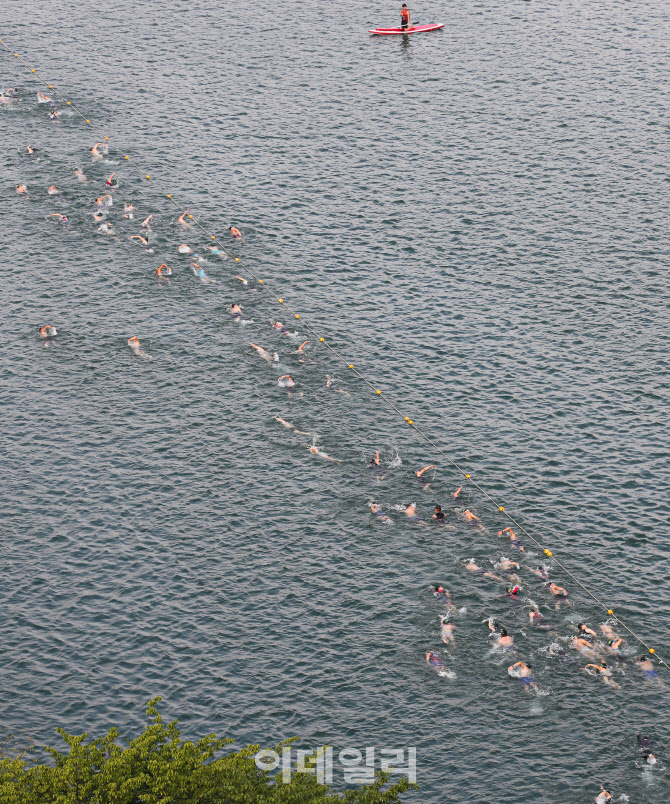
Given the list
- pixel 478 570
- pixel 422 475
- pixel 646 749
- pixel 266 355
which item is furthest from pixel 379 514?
pixel 646 749

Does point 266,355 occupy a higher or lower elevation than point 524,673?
higher

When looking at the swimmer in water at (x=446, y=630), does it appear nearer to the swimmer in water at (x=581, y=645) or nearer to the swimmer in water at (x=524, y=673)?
the swimmer in water at (x=524, y=673)

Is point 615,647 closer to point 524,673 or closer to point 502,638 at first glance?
point 524,673

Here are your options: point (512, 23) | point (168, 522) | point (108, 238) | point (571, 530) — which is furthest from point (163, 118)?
point (571, 530)

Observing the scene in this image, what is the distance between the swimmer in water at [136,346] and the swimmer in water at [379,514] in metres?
25.2

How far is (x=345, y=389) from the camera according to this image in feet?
274

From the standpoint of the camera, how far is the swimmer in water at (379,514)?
233 ft

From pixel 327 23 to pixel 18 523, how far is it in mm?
94641

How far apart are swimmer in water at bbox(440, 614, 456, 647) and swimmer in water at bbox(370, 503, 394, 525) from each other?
8.98m

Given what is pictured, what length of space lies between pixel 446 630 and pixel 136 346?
123 feet

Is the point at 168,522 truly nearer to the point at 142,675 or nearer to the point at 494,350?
the point at 142,675

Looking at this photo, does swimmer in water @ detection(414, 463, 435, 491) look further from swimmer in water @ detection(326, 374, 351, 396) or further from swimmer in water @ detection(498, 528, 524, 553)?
swimmer in water @ detection(326, 374, 351, 396)

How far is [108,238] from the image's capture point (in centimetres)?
10256

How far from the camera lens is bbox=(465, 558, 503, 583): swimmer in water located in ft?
218
